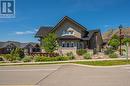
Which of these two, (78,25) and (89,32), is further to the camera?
(89,32)

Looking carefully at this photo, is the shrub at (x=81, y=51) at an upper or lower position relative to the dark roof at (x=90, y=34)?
lower

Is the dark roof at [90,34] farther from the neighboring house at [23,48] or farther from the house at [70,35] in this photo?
the neighboring house at [23,48]

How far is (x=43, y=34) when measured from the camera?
2112 inches

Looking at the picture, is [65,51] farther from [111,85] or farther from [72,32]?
[111,85]

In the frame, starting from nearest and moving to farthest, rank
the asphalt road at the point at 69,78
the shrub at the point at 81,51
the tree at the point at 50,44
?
the asphalt road at the point at 69,78
the tree at the point at 50,44
the shrub at the point at 81,51

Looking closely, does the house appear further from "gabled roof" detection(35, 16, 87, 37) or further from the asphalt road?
the asphalt road

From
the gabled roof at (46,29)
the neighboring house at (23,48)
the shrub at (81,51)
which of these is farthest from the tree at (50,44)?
the neighboring house at (23,48)

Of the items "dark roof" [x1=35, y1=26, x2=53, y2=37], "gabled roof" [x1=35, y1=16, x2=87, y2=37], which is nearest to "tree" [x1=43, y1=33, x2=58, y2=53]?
"gabled roof" [x1=35, y1=16, x2=87, y2=37]

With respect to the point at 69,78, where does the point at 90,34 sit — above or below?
above

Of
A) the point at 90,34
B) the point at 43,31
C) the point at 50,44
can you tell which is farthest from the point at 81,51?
the point at 43,31

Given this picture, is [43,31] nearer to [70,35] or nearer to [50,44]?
[70,35]

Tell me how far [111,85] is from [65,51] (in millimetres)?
37233

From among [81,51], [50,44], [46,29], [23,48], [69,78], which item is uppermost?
[46,29]

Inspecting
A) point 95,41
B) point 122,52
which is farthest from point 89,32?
point 122,52
